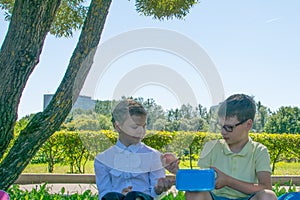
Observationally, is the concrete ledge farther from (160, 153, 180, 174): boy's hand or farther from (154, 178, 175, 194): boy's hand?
(160, 153, 180, 174): boy's hand

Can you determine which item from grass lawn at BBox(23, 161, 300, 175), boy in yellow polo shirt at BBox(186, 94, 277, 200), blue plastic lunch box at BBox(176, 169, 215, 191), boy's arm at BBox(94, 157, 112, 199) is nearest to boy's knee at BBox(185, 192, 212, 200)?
boy in yellow polo shirt at BBox(186, 94, 277, 200)

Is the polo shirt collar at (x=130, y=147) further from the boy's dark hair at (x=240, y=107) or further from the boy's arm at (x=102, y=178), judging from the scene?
the boy's dark hair at (x=240, y=107)

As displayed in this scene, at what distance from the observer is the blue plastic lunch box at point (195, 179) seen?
2.03 meters

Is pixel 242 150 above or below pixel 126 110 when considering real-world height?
below

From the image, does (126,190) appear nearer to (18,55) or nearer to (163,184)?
(163,184)

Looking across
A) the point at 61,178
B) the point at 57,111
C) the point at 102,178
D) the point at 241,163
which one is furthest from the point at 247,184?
the point at 61,178

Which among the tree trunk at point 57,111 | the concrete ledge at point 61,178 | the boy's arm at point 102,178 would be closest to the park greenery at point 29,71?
the tree trunk at point 57,111

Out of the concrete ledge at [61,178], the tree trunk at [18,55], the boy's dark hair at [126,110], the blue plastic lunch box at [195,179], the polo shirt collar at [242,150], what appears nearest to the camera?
the blue plastic lunch box at [195,179]

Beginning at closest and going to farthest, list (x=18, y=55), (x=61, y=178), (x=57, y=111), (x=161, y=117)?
1. (x=161, y=117)
2. (x=18, y=55)
3. (x=57, y=111)
4. (x=61, y=178)

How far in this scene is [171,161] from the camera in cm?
234

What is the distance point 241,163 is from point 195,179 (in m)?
0.79

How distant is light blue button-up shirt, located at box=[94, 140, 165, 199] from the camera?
2391 mm

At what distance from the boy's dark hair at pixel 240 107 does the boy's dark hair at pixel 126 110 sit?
0.55 metres

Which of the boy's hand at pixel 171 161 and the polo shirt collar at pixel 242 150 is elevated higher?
the polo shirt collar at pixel 242 150
